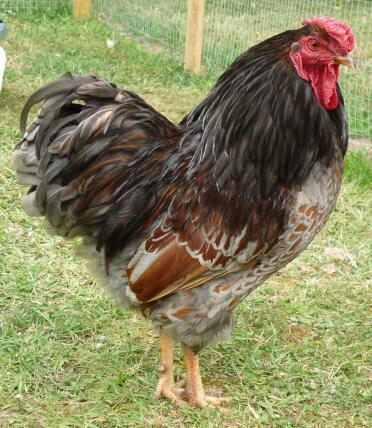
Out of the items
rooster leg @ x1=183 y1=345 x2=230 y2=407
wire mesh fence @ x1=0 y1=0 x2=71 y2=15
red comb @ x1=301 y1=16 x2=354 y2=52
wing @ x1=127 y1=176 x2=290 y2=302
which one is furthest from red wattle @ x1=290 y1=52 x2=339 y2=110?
wire mesh fence @ x1=0 y1=0 x2=71 y2=15

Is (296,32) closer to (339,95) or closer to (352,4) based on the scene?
(339,95)

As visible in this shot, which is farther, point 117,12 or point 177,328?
point 117,12

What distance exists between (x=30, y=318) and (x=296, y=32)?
7.17 ft

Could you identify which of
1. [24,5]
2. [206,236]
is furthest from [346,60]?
[24,5]

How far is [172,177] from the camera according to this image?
3135 millimetres

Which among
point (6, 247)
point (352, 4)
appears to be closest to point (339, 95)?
point (6, 247)

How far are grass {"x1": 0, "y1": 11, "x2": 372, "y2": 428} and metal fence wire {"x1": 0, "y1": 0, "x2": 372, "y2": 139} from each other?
2075mm

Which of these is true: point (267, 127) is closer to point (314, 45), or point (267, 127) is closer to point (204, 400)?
point (314, 45)

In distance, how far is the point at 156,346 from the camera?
12.9ft

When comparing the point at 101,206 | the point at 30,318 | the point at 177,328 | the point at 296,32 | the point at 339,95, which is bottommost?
the point at 30,318

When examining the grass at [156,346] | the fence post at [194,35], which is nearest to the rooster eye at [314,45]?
the grass at [156,346]

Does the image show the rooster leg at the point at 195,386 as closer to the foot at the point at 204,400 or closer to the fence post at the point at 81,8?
the foot at the point at 204,400

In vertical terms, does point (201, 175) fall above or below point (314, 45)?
below

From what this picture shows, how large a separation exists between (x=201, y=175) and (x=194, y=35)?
5.05m
